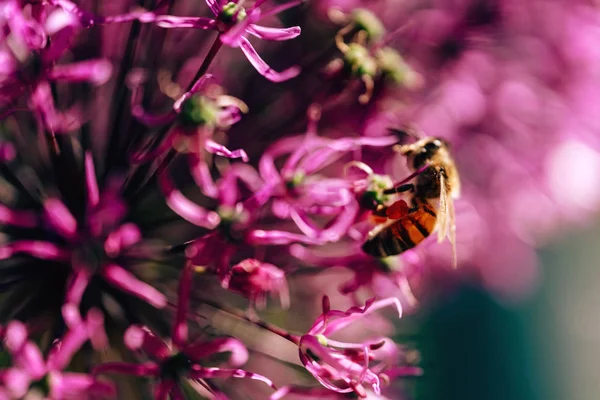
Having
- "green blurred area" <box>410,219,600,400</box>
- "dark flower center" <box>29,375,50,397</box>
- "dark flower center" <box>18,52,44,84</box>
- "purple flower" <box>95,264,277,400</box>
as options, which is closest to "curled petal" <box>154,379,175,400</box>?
"purple flower" <box>95,264,277,400</box>

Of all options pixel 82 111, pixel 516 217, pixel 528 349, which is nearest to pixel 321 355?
pixel 82 111

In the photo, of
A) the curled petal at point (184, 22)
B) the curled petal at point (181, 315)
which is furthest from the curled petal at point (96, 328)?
the curled petal at point (184, 22)

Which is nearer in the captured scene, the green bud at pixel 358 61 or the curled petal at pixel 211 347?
the curled petal at pixel 211 347

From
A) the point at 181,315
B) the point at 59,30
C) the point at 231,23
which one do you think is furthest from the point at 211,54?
the point at 181,315

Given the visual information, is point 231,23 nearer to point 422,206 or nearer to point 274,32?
point 274,32

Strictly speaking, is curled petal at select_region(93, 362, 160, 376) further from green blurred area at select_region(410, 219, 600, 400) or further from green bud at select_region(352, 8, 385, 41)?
green blurred area at select_region(410, 219, 600, 400)

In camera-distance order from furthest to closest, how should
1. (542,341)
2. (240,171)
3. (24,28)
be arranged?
(542,341), (240,171), (24,28)

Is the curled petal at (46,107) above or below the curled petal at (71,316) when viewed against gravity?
above

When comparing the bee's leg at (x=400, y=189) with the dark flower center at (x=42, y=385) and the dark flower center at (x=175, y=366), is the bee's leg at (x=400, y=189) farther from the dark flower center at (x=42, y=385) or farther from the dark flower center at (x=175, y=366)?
the dark flower center at (x=42, y=385)
